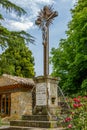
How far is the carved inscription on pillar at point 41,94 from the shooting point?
55.7 ft

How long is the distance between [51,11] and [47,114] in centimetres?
545

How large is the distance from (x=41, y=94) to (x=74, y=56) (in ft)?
39.1

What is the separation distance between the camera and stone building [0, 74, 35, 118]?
27906 mm

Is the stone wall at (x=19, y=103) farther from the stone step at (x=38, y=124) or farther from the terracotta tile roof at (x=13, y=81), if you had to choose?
the stone step at (x=38, y=124)

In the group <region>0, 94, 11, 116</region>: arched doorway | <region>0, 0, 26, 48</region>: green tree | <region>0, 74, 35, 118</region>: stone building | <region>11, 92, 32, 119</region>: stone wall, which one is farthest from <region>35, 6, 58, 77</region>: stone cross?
<region>0, 94, 11, 116</region>: arched doorway

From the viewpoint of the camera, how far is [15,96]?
28312mm

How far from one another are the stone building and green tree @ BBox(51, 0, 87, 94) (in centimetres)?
309

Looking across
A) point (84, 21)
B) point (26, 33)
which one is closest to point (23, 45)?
point (26, 33)

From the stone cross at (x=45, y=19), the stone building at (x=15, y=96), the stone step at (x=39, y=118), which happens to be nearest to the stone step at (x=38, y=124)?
the stone step at (x=39, y=118)

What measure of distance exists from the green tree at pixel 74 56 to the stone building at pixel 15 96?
3.09 metres

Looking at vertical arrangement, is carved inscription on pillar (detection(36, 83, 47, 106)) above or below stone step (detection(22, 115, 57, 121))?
above

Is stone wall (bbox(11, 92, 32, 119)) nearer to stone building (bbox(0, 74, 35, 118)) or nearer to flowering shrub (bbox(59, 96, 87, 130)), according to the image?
stone building (bbox(0, 74, 35, 118))

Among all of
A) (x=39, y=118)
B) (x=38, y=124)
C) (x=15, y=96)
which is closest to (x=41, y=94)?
(x=39, y=118)

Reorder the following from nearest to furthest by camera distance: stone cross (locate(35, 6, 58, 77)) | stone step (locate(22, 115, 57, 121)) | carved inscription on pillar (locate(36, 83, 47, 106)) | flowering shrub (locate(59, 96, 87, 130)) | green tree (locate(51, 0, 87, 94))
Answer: flowering shrub (locate(59, 96, 87, 130)) < stone step (locate(22, 115, 57, 121)) < carved inscription on pillar (locate(36, 83, 47, 106)) < stone cross (locate(35, 6, 58, 77)) < green tree (locate(51, 0, 87, 94))
